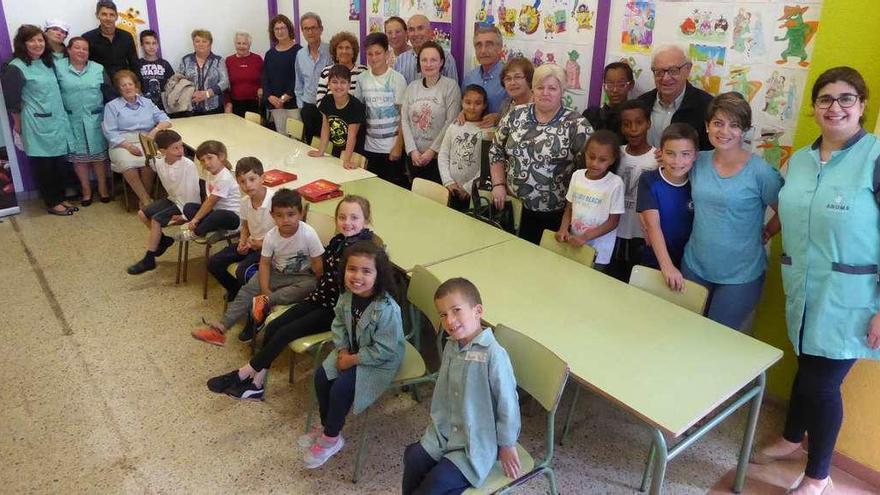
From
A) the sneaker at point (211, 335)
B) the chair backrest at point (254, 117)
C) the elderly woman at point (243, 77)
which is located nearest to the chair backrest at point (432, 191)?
the sneaker at point (211, 335)

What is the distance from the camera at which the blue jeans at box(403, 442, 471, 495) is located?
6.52ft

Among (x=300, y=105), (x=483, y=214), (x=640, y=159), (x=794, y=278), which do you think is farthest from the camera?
(x=300, y=105)

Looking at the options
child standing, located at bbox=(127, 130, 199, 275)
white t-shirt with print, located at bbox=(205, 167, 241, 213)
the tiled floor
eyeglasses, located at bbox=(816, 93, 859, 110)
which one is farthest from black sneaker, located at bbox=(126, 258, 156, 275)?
eyeglasses, located at bbox=(816, 93, 859, 110)

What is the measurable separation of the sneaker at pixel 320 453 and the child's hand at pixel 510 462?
915 mm

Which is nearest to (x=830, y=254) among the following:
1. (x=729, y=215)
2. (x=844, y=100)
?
(x=729, y=215)

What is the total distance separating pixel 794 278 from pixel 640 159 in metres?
0.98

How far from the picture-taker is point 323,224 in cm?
341

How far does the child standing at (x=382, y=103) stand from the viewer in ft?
14.9

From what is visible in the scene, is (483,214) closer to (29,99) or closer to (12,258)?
(12,258)

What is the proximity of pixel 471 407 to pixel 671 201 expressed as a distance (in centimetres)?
138

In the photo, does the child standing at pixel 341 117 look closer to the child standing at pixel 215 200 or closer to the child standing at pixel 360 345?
the child standing at pixel 215 200

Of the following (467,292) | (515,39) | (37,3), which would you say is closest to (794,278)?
(467,292)

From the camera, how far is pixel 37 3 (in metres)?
5.66

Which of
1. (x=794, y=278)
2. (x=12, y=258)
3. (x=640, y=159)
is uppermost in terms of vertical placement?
(x=640, y=159)
